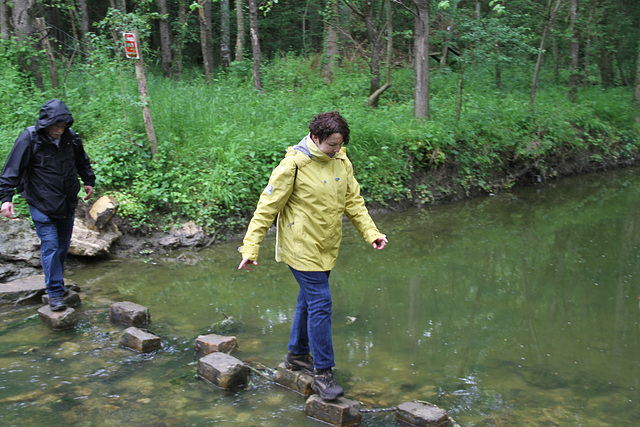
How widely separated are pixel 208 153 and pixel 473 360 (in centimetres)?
611

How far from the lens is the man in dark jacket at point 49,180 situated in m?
4.96

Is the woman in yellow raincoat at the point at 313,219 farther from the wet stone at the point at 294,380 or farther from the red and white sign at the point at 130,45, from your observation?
the red and white sign at the point at 130,45

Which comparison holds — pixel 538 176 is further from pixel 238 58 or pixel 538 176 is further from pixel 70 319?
pixel 70 319

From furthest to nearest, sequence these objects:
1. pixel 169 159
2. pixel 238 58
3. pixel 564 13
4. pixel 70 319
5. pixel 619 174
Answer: pixel 564 13, pixel 238 58, pixel 619 174, pixel 169 159, pixel 70 319

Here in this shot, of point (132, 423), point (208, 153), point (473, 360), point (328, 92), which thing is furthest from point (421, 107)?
point (132, 423)

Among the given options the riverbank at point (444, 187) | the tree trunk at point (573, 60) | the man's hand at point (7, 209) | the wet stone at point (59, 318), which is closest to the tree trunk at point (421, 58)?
the riverbank at point (444, 187)

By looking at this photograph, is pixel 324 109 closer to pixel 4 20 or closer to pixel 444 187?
pixel 444 187

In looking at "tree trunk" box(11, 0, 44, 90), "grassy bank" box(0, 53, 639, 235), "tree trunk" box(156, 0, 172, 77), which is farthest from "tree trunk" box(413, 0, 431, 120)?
"tree trunk" box(156, 0, 172, 77)

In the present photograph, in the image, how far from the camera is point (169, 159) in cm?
892

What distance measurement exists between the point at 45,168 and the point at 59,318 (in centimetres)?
150

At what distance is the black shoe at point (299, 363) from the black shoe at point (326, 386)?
21 centimetres

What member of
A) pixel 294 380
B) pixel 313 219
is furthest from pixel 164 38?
pixel 294 380

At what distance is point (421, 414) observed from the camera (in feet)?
11.5

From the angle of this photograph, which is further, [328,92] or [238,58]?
[238,58]
